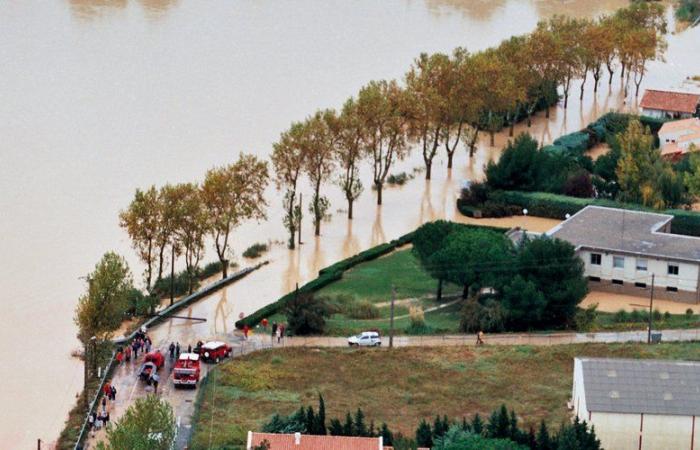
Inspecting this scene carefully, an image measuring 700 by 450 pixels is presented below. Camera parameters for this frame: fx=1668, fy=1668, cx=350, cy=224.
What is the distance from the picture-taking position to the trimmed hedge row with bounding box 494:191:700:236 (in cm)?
4481

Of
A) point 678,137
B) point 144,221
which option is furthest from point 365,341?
point 678,137

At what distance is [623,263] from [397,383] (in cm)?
934

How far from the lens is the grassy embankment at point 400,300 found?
36969 millimetres

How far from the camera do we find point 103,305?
3388 cm

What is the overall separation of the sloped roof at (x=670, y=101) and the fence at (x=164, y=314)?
2196cm

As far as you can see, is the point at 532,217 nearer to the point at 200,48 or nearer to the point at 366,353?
the point at 366,353

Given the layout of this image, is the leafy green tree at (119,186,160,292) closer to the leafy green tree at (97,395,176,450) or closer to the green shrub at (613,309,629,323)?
the green shrub at (613,309,629,323)

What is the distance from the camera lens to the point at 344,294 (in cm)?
3975

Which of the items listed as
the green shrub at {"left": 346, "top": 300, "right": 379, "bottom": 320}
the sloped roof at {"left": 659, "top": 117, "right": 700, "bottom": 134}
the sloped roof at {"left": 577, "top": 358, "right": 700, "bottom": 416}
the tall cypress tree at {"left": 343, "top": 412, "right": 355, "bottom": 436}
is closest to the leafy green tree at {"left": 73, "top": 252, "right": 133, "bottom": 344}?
the green shrub at {"left": 346, "top": 300, "right": 379, "bottom": 320}

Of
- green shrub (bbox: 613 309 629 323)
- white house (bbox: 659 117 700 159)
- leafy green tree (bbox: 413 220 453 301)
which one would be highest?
white house (bbox: 659 117 700 159)

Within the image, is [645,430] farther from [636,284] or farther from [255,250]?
[255,250]

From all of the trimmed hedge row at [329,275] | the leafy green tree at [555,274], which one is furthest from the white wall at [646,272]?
the trimmed hedge row at [329,275]

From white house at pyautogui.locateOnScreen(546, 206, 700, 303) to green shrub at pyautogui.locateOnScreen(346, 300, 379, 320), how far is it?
17.8 ft

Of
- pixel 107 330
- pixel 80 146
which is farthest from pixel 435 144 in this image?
pixel 107 330
